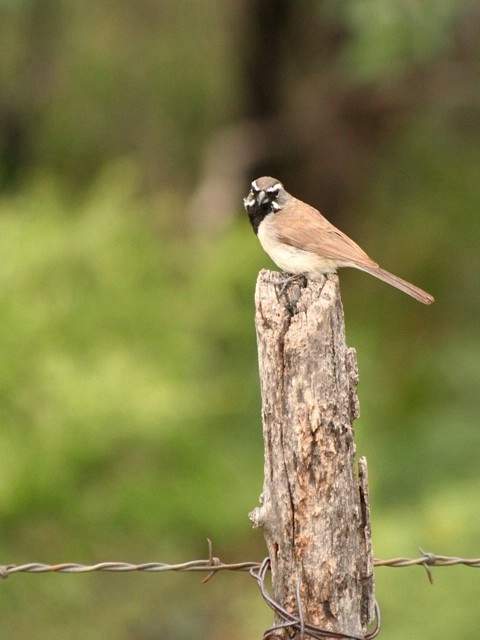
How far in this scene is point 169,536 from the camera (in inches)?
381

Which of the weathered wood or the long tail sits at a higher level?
the long tail

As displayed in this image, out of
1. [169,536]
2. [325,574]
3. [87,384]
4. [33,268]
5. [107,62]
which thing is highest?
[107,62]

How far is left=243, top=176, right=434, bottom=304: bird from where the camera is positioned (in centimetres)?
664

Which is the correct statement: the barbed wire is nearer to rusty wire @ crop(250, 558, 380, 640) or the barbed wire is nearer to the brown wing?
rusty wire @ crop(250, 558, 380, 640)

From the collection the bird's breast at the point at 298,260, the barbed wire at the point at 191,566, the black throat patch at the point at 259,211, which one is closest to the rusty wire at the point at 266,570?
the barbed wire at the point at 191,566

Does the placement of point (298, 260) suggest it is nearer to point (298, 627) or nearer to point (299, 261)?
point (299, 261)

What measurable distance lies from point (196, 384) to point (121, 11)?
24.8 ft

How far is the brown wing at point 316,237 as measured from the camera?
6.64 metres

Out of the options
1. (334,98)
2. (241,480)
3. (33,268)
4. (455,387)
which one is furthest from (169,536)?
(334,98)

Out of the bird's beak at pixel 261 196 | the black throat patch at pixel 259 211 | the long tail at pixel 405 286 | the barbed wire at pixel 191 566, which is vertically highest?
the bird's beak at pixel 261 196

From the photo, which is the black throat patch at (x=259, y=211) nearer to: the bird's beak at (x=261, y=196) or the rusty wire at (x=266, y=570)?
the bird's beak at (x=261, y=196)

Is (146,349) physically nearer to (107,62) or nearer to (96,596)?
(96,596)

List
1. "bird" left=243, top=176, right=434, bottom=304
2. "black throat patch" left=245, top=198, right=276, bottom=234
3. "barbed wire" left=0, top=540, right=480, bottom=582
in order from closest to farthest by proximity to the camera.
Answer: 1. "barbed wire" left=0, top=540, right=480, bottom=582
2. "bird" left=243, top=176, right=434, bottom=304
3. "black throat patch" left=245, top=198, right=276, bottom=234

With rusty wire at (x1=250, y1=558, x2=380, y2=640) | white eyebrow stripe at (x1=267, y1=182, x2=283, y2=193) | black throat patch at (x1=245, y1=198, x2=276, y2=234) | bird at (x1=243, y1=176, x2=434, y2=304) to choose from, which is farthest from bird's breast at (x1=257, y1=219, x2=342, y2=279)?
rusty wire at (x1=250, y1=558, x2=380, y2=640)
